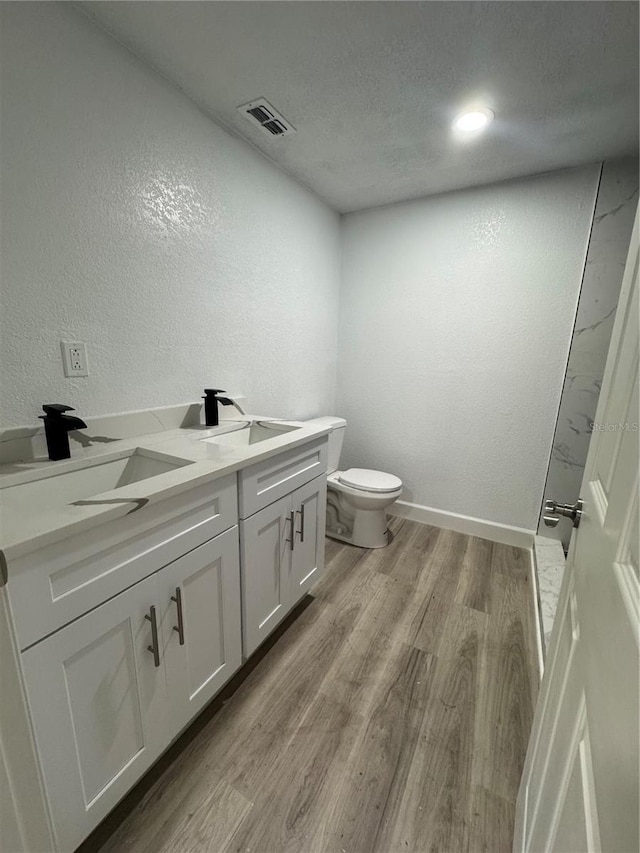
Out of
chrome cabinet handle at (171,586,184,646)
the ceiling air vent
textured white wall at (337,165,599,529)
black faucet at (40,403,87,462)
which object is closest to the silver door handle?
chrome cabinet handle at (171,586,184,646)

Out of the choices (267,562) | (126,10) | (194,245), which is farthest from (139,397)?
(126,10)

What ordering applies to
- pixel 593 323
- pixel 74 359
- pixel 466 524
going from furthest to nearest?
pixel 466 524 → pixel 593 323 → pixel 74 359

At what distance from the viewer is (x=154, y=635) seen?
0.89 meters

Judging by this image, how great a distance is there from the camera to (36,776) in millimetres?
678

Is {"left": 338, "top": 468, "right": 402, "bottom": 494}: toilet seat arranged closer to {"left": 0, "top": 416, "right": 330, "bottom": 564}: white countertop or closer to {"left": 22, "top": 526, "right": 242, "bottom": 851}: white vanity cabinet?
{"left": 0, "top": 416, "right": 330, "bottom": 564}: white countertop

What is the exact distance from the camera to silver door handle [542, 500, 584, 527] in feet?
2.50

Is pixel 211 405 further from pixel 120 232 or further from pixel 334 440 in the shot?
pixel 334 440

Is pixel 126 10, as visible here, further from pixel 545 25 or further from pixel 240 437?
pixel 240 437

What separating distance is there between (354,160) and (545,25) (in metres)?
0.92

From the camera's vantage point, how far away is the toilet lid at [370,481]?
6.93 ft

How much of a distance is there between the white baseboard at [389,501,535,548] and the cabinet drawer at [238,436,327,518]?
3.99ft

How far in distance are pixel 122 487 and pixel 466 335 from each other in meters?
2.08

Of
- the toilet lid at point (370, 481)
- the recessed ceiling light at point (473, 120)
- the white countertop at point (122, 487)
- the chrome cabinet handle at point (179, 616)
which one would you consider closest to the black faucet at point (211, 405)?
the white countertop at point (122, 487)

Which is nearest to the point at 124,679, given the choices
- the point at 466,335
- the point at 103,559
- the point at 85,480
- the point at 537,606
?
the point at 103,559
